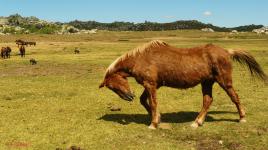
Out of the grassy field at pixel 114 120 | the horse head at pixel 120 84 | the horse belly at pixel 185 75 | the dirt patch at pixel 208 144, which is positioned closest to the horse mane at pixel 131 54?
the horse head at pixel 120 84

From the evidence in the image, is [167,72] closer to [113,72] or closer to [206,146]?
[113,72]

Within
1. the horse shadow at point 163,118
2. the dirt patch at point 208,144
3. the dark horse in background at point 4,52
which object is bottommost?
the dark horse in background at point 4,52

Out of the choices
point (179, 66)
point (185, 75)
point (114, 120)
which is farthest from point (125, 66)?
point (114, 120)

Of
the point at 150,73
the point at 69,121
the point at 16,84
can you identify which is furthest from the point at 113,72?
the point at 16,84

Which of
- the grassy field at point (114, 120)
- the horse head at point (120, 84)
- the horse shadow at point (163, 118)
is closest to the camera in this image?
the grassy field at point (114, 120)

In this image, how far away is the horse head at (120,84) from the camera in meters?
13.7

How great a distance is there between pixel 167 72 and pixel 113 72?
178cm

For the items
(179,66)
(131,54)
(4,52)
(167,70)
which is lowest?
(4,52)

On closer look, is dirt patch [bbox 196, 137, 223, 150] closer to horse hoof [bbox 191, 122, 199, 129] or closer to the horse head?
horse hoof [bbox 191, 122, 199, 129]

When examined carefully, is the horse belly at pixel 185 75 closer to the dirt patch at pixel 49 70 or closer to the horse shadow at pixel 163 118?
the horse shadow at pixel 163 118

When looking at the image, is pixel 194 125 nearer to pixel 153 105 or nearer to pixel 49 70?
pixel 153 105

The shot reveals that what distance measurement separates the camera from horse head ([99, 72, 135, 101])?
1370 centimetres

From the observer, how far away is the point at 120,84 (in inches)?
543

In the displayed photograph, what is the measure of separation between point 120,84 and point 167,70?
1.60 m
